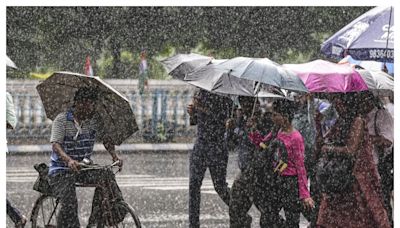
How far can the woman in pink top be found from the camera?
7.87 meters

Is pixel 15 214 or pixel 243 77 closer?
pixel 243 77

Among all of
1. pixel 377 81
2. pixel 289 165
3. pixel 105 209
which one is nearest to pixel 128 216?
pixel 105 209

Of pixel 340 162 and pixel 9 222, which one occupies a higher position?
pixel 340 162

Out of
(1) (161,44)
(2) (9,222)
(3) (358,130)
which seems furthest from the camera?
(1) (161,44)

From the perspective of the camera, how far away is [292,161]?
312 inches

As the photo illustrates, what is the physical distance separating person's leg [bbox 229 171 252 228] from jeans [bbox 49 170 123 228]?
1.05m

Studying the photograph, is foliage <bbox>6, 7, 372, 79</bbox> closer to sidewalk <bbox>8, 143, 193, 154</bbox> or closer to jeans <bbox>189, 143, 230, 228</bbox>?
sidewalk <bbox>8, 143, 193, 154</bbox>

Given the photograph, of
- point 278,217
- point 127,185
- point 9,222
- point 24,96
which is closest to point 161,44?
point 24,96

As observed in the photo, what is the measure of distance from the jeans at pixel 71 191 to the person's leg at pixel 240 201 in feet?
3.43

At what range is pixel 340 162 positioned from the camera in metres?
7.35

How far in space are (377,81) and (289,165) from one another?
135cm

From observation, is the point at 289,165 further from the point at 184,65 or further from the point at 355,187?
the point at 184,65

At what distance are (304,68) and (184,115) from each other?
44.0 feet

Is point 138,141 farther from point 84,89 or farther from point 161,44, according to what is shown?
point 84,89
